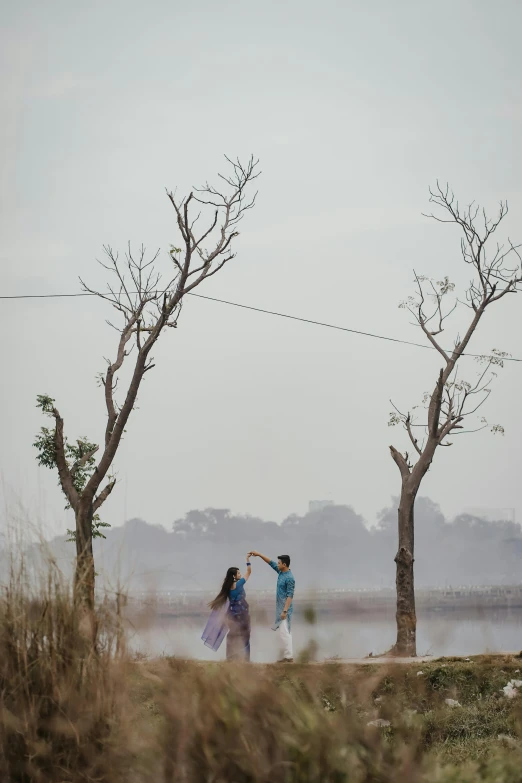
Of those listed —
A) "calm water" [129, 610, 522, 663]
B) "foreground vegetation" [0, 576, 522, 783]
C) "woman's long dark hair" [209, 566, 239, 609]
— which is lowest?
"foreground vegetation" [0, 576, 522, 783]

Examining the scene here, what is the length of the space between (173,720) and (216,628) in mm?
8492

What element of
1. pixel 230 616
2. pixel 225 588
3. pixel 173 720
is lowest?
pixel 173 720

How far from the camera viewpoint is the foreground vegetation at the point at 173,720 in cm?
419

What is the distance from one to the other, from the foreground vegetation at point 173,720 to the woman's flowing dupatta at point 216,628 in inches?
274

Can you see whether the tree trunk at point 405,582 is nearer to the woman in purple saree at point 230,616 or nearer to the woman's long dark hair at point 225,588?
the woman in purple saree at point 230,616

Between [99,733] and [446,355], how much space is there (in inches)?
542

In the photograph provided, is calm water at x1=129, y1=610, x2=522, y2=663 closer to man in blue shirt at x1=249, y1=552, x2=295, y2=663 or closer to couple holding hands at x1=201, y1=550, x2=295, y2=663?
couple holding hands at x1=201, y1=550, x2=295, y2=663

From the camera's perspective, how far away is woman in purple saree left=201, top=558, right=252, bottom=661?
12375 millimetres

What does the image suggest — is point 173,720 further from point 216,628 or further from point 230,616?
point 216,628

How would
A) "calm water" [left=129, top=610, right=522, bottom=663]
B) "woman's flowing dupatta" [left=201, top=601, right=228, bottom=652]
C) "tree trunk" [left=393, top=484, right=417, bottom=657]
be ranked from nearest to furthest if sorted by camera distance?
1. "calm water" [left=129, top=610, right=522, bottom=663]
2. "woman's flowing dupatta" [left=201, top=601, right=228, bottom=652]
3. "tree trunk" [left=393, top=484, right=417, bottom=657]

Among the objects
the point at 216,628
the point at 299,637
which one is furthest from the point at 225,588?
the point at 299,637

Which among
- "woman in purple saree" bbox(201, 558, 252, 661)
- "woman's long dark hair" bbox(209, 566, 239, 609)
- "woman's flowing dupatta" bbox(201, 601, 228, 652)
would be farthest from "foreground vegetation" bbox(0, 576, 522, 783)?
"woman's flowing dupatta" bbox(201, 601, 228, 652)

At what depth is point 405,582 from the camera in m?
17.1

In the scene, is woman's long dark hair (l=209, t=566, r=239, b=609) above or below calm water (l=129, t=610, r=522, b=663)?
above
